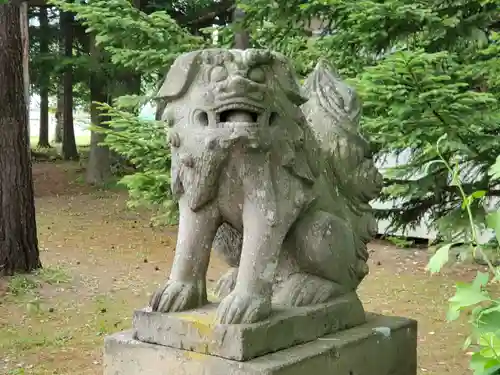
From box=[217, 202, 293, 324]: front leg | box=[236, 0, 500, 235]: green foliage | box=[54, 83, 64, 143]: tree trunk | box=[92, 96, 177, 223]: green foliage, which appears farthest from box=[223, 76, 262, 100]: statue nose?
box=[54, 83, 64, 143]: tree trunk

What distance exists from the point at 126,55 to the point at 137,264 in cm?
262

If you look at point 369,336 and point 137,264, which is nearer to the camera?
point 369,336

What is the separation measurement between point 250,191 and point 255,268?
0.87 ft

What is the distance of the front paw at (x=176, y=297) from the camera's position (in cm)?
254

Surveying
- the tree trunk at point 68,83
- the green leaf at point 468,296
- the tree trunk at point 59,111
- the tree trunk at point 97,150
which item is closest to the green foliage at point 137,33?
the green leaf at point 468,296

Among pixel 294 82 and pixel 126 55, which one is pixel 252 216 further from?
pixel 126 55

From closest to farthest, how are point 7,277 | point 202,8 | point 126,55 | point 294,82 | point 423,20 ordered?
point 294,82, point 423,20, point 126,55, point 7,277, point 202,8

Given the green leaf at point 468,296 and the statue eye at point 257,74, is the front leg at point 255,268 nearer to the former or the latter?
the statue eye at point 257,74

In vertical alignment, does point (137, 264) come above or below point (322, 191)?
below

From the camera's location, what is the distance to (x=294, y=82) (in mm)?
2572

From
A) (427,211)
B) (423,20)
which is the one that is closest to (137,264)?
(427,211)

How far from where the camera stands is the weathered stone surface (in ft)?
7.68

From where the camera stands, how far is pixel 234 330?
7.64ft

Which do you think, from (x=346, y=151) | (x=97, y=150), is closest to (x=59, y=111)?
(x=97, y=150)
